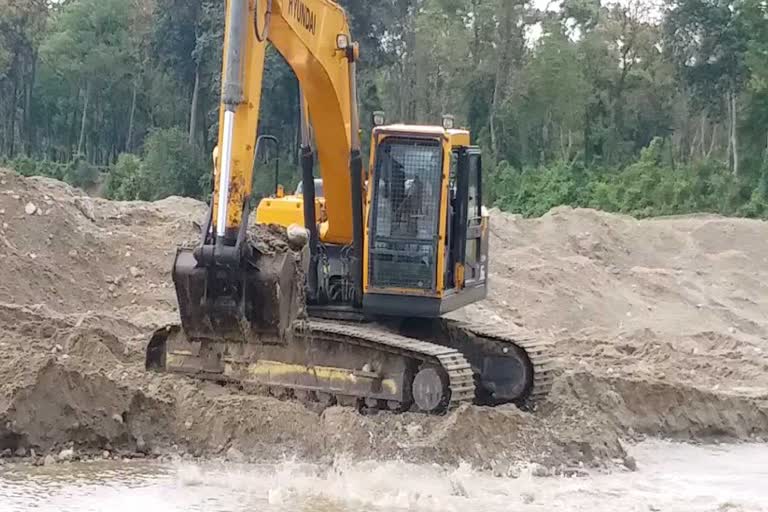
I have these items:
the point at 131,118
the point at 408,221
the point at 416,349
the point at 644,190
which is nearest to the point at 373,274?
the point at 408,221

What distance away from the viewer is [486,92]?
144 feet

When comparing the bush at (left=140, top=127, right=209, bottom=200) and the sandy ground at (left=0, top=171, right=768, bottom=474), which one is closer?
the sandy ground at (left=0, top=171, right=768, bottom=474)

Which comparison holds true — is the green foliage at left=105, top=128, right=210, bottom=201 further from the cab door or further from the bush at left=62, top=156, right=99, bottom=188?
the cab door

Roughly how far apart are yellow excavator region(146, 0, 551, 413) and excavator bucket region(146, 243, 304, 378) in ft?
1.92

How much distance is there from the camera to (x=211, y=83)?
39.8 metres

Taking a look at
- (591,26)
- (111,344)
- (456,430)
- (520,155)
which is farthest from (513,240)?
(591,26)

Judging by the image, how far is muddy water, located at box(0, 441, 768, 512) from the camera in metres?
8.25

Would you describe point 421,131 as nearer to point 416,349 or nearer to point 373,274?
point 373,274

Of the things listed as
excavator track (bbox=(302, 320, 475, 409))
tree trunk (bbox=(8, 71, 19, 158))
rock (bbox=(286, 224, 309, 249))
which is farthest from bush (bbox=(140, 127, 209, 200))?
rock (bbox=(286, 224, 309, 249))

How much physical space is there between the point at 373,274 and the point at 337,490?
221 centimetres

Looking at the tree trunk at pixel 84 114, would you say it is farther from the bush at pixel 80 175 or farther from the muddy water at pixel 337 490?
the muddy water at pixel 337 490

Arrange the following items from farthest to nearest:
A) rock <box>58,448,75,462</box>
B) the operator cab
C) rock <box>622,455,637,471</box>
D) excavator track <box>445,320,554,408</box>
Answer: excavator track <box>445,320,554,408</box> < the operator cab < rock <box>622,455,637,471</box> < rock <box>58,448,75,462</box>

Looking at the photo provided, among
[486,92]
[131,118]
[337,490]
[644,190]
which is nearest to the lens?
[337,490]

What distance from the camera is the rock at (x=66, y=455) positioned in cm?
927
